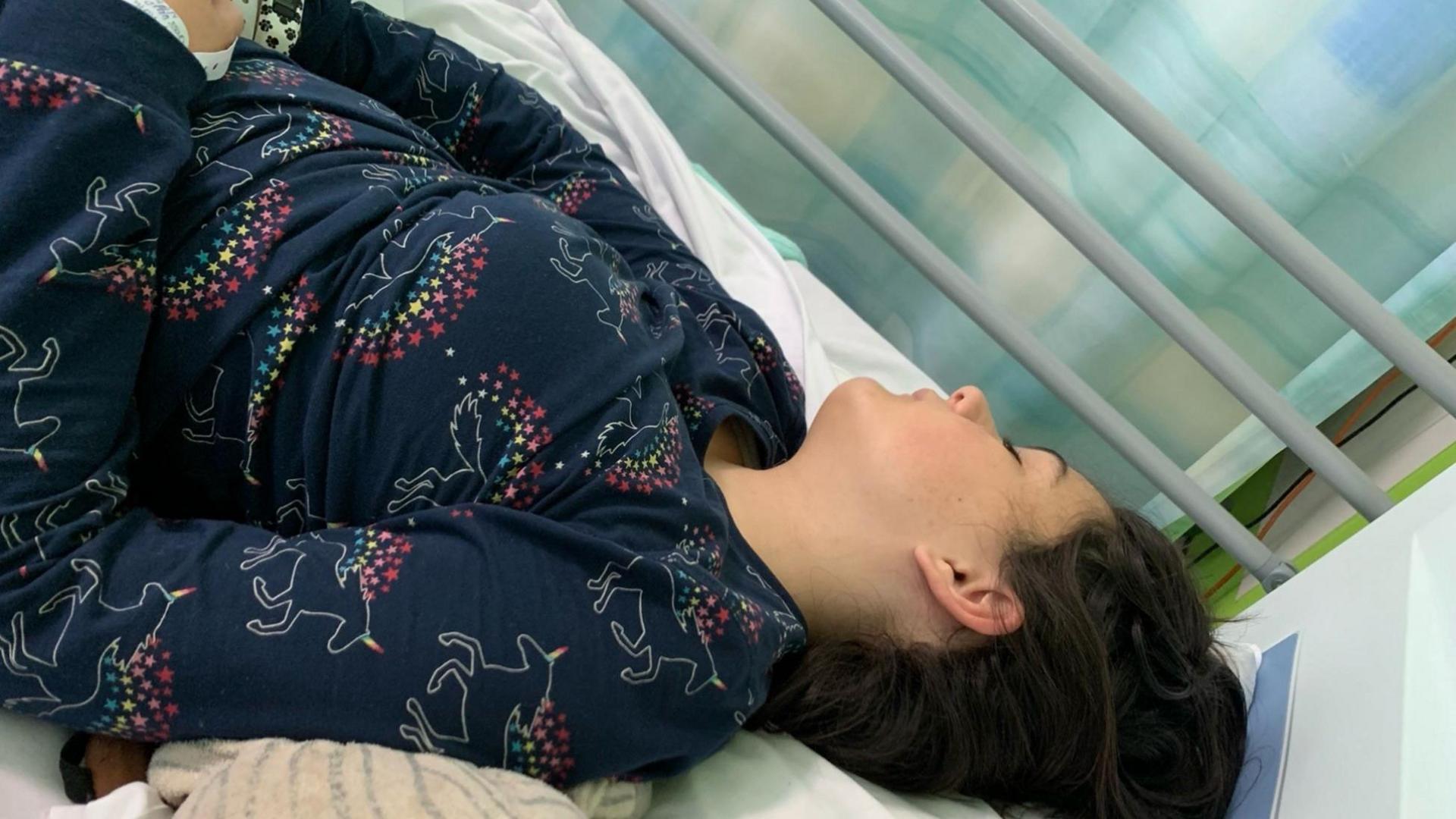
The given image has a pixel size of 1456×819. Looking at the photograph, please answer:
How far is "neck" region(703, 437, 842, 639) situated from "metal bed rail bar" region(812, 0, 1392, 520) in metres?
0.42

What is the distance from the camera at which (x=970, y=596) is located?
87cm

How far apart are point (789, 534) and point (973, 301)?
0.48 m

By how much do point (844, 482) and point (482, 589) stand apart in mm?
373

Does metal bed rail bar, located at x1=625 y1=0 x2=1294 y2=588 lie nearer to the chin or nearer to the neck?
the chin

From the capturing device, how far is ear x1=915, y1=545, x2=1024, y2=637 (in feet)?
2.77

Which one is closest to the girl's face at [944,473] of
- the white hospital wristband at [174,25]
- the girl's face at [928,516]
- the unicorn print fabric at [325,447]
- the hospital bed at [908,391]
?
the girl's face at [928,516]

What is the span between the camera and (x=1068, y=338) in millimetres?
1368

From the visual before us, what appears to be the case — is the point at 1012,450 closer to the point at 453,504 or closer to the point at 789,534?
the point at 789,534

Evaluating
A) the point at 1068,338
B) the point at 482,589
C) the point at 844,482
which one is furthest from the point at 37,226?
the point at 1068,338

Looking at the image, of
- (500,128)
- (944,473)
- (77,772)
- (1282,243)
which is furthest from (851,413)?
(77,772)

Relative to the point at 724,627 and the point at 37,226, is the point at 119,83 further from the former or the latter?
the point at 724,627

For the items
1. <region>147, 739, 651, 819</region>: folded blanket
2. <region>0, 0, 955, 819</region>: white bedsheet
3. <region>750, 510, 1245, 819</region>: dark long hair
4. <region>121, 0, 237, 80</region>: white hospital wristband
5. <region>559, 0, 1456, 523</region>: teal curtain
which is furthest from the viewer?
→ <region>0, 0, 955, 819</region>: white bedsheet

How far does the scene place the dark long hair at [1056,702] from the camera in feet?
2.73

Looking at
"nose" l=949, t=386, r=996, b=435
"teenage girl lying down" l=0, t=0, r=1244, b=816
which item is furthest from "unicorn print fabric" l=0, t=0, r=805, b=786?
"nose" l=949, t=386, r=996, b=435
